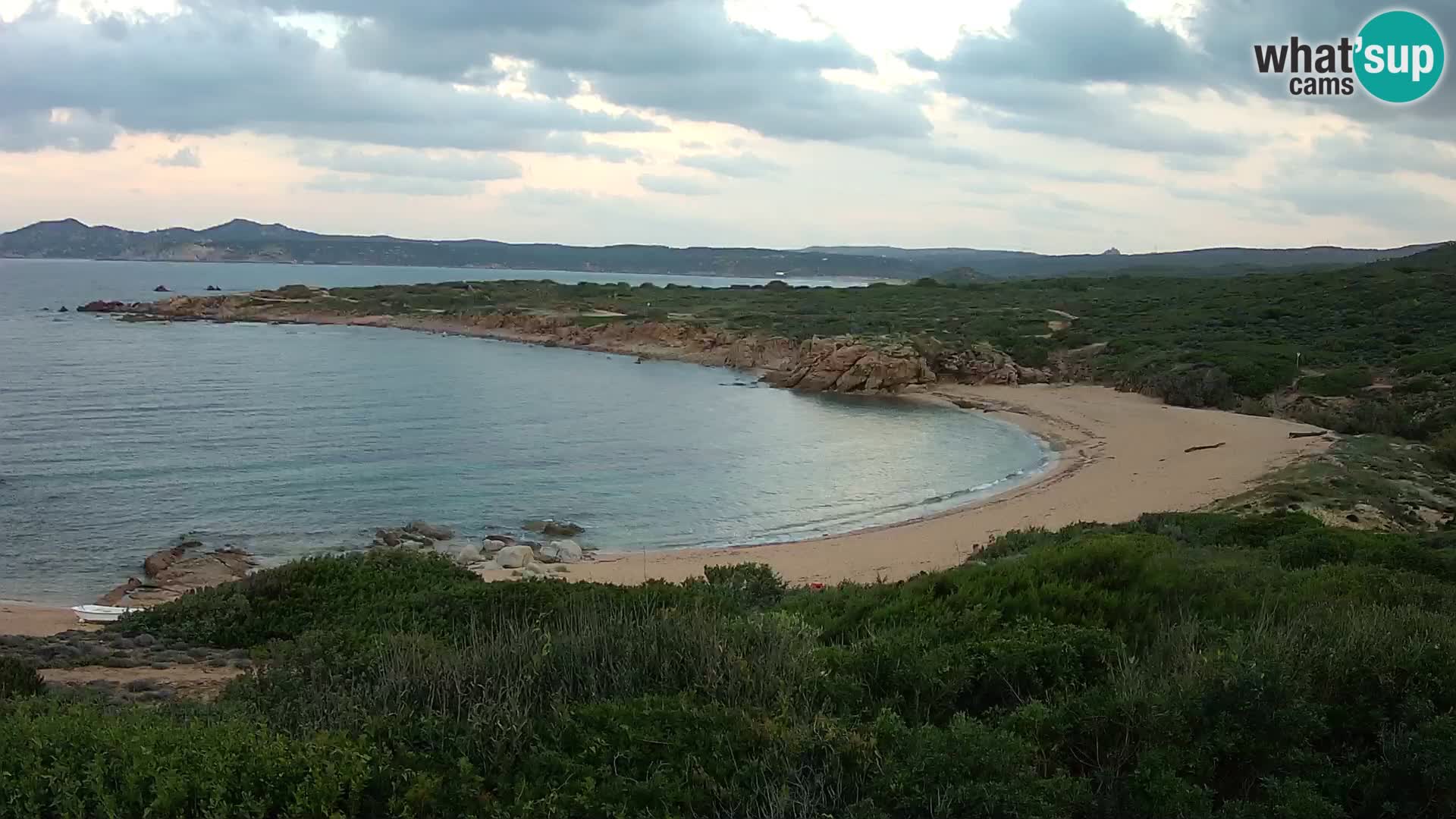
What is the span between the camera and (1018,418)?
35.5 m

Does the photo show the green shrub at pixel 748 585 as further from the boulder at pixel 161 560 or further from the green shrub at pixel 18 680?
the boulder at pixel 161 560

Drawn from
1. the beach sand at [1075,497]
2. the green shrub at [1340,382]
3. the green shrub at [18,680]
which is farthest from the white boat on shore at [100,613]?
the green shrub at [1340,382]

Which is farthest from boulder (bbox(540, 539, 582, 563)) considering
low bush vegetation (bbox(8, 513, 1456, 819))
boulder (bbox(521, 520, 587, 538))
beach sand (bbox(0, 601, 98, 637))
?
low bush vegetation (bbox(8, 513, 1456, 819))

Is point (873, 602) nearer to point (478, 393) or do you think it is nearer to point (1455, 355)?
point (1455, 355)

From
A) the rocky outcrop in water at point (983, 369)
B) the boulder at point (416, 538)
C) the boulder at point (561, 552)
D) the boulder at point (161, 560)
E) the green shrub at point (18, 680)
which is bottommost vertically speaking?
the boulder at point (561, 552)

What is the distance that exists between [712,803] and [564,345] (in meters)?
60.9

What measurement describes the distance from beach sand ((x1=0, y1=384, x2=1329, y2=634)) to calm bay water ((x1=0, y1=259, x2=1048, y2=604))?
4.83ft

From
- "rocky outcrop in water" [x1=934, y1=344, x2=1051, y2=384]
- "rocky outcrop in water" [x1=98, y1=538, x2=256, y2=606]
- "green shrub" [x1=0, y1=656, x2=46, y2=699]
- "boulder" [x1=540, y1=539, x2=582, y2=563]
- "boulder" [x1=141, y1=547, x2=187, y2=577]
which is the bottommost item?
"boulder" [x1=540, y1=539, x2=582, y2=563]

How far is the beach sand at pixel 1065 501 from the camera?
15.5 m

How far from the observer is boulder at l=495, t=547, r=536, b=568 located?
649 inches

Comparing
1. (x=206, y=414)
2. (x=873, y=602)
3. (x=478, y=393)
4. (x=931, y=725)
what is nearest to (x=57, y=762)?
(x=931, y=725)

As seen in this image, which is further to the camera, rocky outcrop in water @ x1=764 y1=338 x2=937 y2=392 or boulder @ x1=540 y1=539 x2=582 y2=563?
rocky outcrop in water @ x1=764 y1=338 x2=937 y2=392

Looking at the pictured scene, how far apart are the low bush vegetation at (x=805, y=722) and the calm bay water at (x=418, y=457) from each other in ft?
38.3

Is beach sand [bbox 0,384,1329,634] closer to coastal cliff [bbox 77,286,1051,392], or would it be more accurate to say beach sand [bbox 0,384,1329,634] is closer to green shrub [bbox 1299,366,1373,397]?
green shrub [bbox 1299,366,1373,397]
